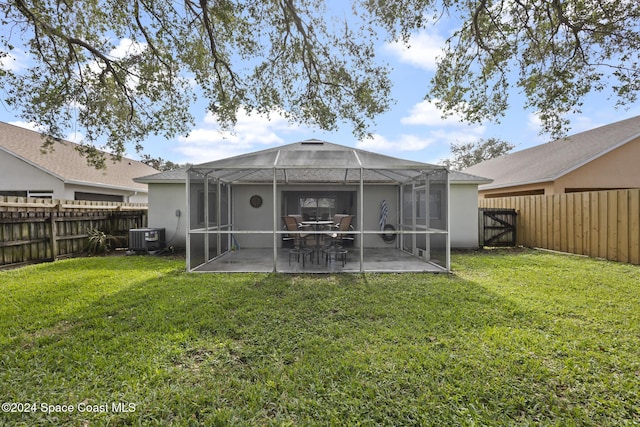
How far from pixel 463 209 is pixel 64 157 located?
54.5 feet

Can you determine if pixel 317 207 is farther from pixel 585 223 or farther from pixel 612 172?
pixel 612 172

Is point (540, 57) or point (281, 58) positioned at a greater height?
point (281, 58)

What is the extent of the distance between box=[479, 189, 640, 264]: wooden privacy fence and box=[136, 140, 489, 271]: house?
179 cm

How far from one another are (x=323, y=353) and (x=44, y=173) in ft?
45.0

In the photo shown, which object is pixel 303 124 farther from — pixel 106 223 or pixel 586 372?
pixel 586 372

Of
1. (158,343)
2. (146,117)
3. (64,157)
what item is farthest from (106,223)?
(158,343)

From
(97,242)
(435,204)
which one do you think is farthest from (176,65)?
(435,204)

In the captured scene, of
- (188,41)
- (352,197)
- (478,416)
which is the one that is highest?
(188,41)

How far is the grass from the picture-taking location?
2.06 metres

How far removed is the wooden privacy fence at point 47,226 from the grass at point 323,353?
91.1 inches

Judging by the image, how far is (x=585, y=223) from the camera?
25.3 ft

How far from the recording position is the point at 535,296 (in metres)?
4.51

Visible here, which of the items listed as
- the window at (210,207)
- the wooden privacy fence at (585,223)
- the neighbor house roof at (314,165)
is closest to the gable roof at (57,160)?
the window at (210,207)

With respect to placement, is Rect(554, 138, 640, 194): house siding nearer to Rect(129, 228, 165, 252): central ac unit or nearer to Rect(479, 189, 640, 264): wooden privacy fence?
Rect(479, 189, 640, 264): wooden privacy fence
